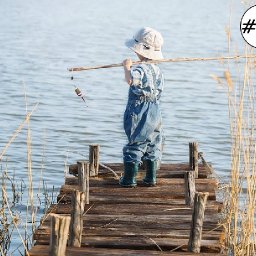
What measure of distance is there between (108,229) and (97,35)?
21.6m

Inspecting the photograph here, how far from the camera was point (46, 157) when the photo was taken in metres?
13.2

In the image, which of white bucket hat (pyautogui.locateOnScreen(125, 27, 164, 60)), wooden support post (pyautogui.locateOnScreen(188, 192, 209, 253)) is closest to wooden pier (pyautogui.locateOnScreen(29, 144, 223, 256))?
wooden support post (pyautogui.locateOnScreen(188, 192, 209, 253))

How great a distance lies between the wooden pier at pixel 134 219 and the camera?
6.68 metres

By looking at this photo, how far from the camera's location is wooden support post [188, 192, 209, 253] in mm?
6629

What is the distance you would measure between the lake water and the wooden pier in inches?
48.9

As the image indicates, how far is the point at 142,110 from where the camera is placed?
26.6ft

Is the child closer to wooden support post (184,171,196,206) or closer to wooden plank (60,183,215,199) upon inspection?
wooden plank (60,183,215,199)

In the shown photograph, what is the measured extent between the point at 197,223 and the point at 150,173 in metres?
1.80

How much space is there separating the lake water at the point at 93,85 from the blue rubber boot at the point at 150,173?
1.22 metres

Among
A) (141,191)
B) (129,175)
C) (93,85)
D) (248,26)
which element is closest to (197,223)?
(141,191)

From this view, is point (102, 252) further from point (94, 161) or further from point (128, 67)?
point (94, 161)

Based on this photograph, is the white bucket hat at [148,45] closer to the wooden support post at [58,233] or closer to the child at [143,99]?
the child at [143,99]

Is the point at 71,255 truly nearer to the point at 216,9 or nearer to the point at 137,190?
the point at 137,190

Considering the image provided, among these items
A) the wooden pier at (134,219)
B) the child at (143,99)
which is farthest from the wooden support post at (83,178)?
the child at (143,99)
